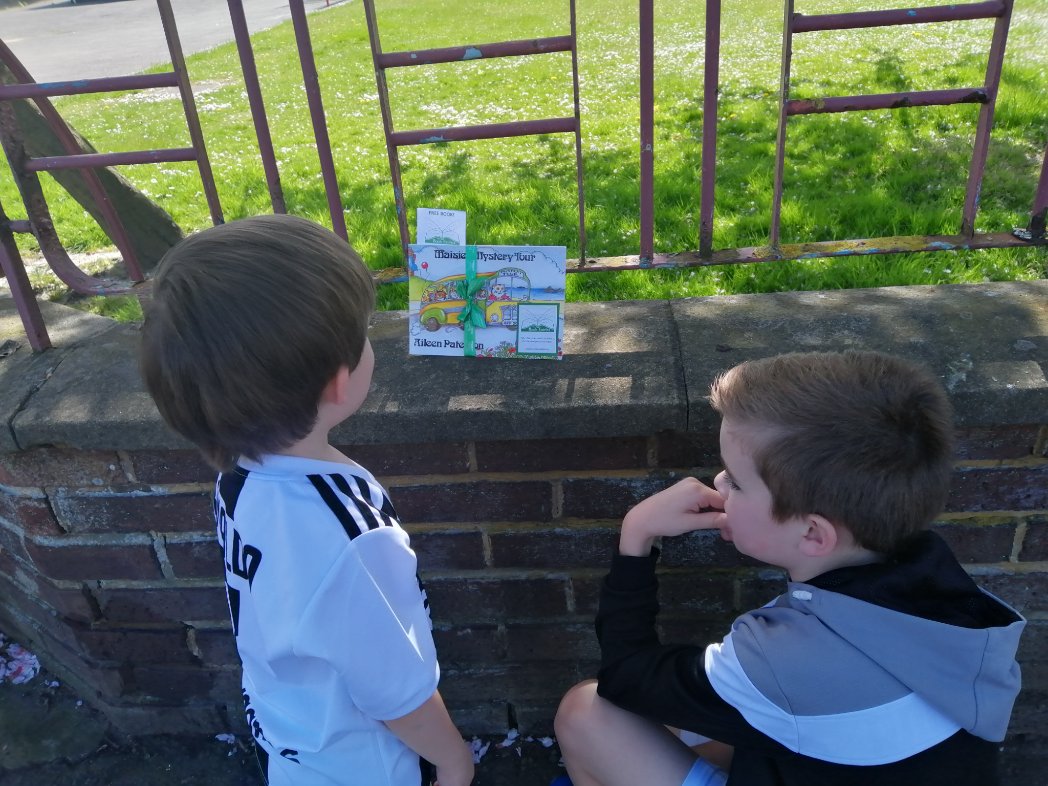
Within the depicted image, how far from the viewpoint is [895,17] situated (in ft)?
5.32

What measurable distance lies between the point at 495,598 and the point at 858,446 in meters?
0.96

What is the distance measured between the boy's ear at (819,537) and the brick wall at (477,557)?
413 mm

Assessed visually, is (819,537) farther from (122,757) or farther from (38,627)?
(38,627)

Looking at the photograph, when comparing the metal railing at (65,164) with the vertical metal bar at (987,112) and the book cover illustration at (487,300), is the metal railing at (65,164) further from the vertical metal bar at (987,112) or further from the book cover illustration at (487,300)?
the vertical metal bar at (987,112)

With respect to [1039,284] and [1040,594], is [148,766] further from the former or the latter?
[1039,284]

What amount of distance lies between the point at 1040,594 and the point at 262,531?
164cm

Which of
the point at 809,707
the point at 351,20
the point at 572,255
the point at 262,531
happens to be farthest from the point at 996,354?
the point at 351,20

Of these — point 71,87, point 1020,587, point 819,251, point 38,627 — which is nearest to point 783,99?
point 819,251

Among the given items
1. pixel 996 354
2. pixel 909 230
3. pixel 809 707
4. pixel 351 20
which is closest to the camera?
pixel 809 707

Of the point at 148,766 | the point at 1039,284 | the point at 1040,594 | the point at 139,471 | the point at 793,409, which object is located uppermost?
the point at 793,409

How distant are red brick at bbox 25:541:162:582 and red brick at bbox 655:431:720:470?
3.89 feet

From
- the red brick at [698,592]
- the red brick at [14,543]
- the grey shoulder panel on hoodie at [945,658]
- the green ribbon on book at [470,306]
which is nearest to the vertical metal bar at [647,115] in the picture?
the green ribbon on book at [470,306]

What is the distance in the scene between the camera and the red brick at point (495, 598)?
1.93m

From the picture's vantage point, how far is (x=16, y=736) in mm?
2258
